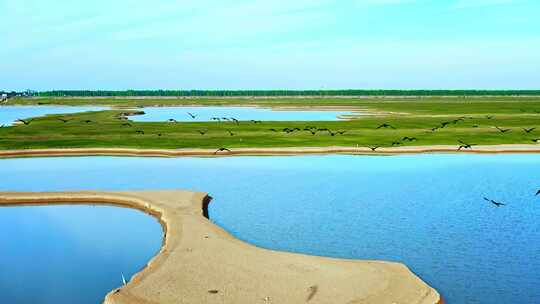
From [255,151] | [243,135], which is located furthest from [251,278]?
[243,135]

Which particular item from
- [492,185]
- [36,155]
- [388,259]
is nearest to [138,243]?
[388,259]

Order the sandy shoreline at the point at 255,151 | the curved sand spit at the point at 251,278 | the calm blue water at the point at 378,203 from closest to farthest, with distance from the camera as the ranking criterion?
the curved sand spit at the point at 251,278
the calm blue water at the point at 378,203
the sandy shoreline at the point at 255,151

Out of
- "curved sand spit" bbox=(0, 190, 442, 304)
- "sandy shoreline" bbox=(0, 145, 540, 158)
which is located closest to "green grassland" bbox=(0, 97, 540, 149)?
"sandy shoreline" bbox=(0, 145, 540, 158)

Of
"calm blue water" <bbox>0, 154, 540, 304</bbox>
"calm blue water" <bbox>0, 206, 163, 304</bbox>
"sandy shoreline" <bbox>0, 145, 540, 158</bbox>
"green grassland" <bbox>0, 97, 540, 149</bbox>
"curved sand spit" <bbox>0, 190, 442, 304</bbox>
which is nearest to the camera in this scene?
"curved sand spit" <bbox>0, 190, 442, 304</bbox>

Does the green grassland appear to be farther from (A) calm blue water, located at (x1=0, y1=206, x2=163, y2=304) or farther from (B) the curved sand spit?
(B) the curved sand spit

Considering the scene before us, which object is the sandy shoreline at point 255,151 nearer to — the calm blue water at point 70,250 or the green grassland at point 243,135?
the green grassland at point 243,135

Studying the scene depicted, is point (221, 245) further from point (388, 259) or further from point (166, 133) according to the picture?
point (166, 133)

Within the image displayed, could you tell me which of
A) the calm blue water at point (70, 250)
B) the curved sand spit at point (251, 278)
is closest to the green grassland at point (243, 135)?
the calm blue water at point (70, 250)
